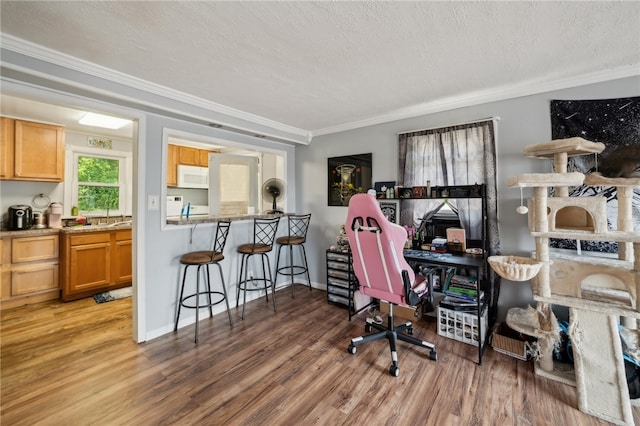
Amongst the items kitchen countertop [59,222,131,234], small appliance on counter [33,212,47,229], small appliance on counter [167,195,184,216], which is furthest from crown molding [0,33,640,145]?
small appliance on counter [33,212,47,229]

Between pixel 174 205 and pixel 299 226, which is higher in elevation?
pixel 174 205

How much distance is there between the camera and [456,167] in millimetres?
2635

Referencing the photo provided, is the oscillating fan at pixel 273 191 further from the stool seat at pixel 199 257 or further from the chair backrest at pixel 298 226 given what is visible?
the stool seat at pixel 199 257

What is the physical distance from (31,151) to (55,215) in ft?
2.76

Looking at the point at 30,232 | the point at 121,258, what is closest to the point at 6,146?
the point at 30,232

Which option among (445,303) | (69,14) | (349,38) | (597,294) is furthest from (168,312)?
(597,294)

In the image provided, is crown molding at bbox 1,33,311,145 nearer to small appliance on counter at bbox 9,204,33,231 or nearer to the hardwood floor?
the hardwood floor

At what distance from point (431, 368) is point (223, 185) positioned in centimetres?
357

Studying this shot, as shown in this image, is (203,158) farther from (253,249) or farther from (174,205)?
(253,249)

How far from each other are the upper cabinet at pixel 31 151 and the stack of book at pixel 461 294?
16.3 feet

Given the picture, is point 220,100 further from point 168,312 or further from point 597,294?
point 597,294

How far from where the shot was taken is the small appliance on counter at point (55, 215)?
3440mm

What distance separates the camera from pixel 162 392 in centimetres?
174

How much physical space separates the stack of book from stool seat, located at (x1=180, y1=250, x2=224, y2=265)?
223 centimetres
